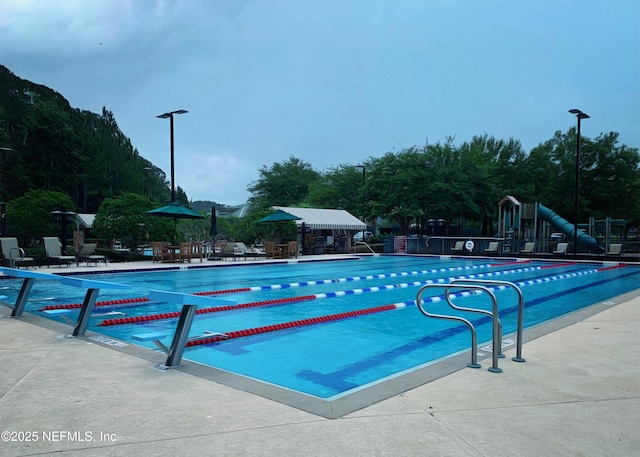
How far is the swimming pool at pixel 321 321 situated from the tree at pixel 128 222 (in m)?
5.37

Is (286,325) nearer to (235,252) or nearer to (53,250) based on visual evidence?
(53,250)

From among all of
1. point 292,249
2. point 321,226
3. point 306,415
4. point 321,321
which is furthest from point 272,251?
point 306,415

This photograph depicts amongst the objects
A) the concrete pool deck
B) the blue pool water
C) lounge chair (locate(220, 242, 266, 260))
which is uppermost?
lounge chair (locate(220, 242, 266, 260))

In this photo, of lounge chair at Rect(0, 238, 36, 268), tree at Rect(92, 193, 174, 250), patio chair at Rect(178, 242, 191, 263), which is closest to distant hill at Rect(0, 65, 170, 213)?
tree at Rect(92, 193, 174, 250)

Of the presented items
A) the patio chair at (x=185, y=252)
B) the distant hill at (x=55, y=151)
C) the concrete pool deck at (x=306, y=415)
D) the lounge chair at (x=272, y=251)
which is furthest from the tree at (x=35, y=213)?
the concrete pool deck at (x=306, y=415)

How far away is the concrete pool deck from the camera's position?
291 centimetres

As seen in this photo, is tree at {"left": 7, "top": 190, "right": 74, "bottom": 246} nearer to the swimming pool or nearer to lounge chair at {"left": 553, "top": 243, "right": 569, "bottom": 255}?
the swimming pool

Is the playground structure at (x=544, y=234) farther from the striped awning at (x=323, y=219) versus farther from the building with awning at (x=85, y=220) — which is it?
the building with awning at (x=85, y=220)

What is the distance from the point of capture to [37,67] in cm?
4712

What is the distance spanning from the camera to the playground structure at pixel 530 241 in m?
25.9

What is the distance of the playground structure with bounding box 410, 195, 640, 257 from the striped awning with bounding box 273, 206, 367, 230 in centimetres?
458

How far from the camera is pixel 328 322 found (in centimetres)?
812

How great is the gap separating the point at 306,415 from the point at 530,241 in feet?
87.1

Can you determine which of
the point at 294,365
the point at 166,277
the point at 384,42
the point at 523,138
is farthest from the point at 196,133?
the point at 294,365
